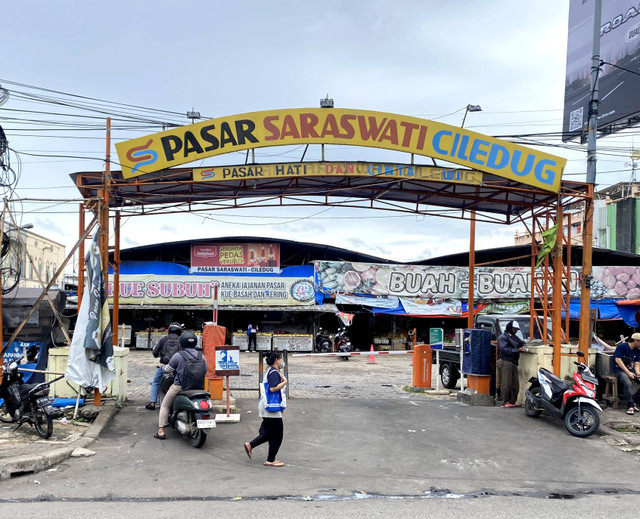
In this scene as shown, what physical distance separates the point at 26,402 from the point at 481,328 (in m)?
11.5

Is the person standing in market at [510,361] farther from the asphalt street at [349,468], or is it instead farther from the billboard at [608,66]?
the billboard at [608,66]

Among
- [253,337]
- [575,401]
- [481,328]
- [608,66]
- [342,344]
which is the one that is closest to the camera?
[575,401]

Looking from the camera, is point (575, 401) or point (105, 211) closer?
point (575, 401)

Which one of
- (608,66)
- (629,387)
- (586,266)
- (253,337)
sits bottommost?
(253,337)

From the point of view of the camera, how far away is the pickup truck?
50.5 feet

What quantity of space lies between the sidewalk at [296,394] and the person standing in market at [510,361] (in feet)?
5.66

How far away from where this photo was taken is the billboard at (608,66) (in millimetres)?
34156

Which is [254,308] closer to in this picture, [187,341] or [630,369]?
[630,369]

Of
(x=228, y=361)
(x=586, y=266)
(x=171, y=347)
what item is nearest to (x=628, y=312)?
(x=586, y=266)

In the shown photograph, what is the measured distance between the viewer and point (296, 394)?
14414 millimetres

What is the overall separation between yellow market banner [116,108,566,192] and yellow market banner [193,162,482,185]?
1.66 feet

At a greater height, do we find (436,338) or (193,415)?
(436,338)

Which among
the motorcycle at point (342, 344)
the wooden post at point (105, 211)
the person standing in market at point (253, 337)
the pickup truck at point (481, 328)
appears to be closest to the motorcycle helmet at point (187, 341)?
the wooden post at point (105, 211)

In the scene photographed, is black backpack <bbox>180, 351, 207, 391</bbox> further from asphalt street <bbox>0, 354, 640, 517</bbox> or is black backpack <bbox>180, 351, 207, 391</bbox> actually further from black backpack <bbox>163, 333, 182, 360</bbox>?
black backpack <bbox>163, 333, 182, 360</bbox>
